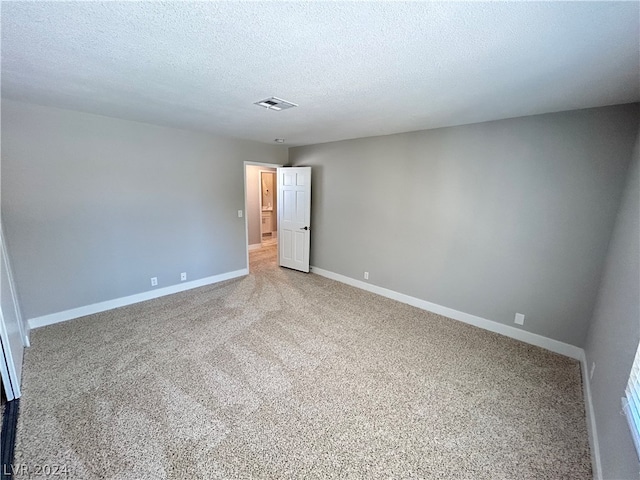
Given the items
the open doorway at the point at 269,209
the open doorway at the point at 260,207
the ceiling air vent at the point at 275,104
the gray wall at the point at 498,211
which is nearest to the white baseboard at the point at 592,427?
the gray wall at the point at 498,211

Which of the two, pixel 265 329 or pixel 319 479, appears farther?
pixel 265 329

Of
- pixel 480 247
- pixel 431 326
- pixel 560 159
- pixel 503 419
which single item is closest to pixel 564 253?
pixel 480 247

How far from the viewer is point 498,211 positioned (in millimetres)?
3021

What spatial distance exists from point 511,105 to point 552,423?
263cm

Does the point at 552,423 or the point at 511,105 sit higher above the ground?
the point at 511,105

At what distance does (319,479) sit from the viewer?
150 cm

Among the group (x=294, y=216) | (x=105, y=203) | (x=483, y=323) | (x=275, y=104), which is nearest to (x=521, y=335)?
(x=483, y=323)

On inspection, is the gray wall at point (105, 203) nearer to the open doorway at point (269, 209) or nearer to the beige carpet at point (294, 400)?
the beige carpet at point (294, 400)

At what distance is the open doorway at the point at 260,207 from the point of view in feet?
21.6

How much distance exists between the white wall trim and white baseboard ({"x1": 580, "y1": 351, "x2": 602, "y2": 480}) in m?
0.27

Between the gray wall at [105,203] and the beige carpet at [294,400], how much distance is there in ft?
1.95

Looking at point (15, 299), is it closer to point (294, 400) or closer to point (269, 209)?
point (294, 400)

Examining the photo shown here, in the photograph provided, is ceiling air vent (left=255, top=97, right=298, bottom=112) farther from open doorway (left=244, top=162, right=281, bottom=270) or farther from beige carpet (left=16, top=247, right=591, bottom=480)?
open doorway (left=244, top=162, right=281, bottom=270)

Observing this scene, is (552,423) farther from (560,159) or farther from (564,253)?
(560,159)
